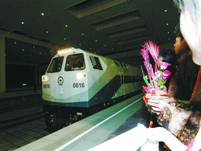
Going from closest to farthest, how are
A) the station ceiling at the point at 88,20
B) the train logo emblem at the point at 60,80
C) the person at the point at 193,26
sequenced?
the person at the point at 193,26
the train logo emblem at the point at 60,80
the station ceiling at the point at 88,20

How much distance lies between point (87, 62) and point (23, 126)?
430 centimetres

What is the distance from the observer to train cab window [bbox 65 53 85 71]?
6.64m

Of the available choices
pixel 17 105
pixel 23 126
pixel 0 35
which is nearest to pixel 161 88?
pixel 23 126

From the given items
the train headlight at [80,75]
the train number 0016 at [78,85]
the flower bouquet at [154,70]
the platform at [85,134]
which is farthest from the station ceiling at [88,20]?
the flower bouquet at [154,70]

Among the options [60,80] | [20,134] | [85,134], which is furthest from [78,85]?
[85,134]

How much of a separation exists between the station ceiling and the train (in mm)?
5434

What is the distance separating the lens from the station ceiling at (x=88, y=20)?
1231 cm

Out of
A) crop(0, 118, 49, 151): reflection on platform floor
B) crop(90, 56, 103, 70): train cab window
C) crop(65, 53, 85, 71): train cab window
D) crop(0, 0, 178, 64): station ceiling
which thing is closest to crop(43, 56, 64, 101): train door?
crop(65, 53, 85, 71): train cab window

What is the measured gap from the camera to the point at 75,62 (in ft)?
22.4

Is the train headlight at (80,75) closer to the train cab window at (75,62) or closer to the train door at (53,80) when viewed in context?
the train cab window at (75,62)

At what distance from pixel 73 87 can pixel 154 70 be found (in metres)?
5.26

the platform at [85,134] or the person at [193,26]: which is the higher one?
the person at [193,26]

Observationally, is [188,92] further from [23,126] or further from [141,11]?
[141,11]

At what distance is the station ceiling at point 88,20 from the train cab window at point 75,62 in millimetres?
5671
